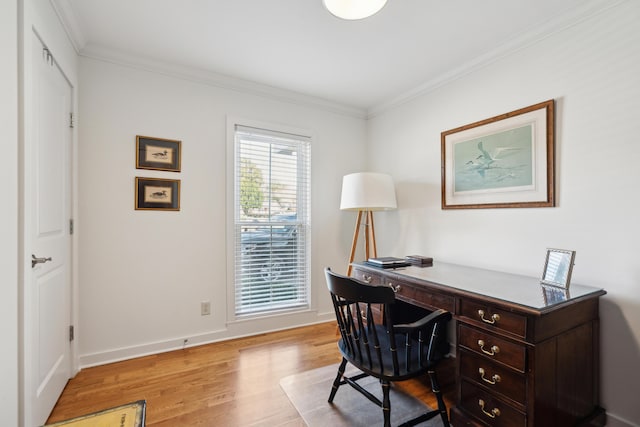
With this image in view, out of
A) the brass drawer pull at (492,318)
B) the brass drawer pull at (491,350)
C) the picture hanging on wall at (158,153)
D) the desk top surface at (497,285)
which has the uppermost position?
the picture hanging on wall at (158,153)

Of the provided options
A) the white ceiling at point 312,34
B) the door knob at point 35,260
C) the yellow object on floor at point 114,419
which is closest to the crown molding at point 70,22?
the white ceiling at point 312,34

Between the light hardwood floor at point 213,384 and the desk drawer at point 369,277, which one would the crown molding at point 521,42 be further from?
the light hardwood floor at point 213,384

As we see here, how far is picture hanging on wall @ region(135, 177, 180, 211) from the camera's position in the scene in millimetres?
2363

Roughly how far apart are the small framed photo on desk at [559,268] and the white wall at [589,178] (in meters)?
0.23

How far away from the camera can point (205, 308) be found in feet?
8.58

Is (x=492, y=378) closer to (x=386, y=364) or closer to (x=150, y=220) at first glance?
(x=386, y=364)

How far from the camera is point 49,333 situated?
1.66 meters

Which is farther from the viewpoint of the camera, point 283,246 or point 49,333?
point 283,246

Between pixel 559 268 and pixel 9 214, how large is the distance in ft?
8.69

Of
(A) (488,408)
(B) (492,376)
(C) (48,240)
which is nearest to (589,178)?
(B) (492,376)

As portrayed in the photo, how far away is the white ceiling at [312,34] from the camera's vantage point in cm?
177

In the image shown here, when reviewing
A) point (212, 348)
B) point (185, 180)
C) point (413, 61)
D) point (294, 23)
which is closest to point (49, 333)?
point (212, 348)

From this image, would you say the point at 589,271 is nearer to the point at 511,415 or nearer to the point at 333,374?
the point at 511,415

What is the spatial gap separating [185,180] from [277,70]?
4.12ft
